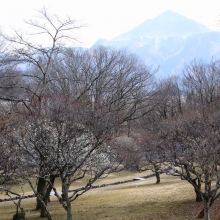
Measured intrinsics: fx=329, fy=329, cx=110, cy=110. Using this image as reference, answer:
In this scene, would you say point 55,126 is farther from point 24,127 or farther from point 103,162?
point 103,162

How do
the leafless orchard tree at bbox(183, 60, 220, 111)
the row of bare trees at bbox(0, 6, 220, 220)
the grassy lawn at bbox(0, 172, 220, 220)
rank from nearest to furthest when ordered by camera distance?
1. the row of bare trees at bbox(0, 6, 220, 220)
2. the grassy lawn at bbox(0, 172, 220, 220)
3. the leafless orchard tree at bbox(183, 60, 220, 111)

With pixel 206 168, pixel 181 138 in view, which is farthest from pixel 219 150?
pixel 181 138

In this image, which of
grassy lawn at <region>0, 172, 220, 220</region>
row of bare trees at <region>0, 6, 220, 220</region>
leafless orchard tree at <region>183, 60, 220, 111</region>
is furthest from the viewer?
leafless orchard tree at <region>183, 60, 220, 111</region>

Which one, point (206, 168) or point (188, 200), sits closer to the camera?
point (206, 168)

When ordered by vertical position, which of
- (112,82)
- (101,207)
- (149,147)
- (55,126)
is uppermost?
(112,82)

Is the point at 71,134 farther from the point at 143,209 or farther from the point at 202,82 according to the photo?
the point at 202,82

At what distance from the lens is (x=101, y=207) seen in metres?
18.8

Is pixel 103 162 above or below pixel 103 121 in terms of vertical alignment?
below

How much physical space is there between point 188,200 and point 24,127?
10102mm

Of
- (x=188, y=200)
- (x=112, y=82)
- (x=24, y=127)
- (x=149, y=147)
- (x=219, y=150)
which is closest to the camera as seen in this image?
(x=219, y=150)

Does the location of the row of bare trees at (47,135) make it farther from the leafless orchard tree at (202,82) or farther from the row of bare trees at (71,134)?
the leafless orchard tree at (202,82)

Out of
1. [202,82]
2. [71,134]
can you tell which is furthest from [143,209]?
[202,82]

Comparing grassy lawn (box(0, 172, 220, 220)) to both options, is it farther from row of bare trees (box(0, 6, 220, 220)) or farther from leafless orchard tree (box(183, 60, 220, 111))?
leafless orchard tree (box(183, 60, 220, 111))

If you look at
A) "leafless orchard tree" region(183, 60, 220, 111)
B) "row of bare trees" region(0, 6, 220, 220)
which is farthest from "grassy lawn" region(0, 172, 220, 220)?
"leafless orchard tree" region(183, 60, 220, 111)
